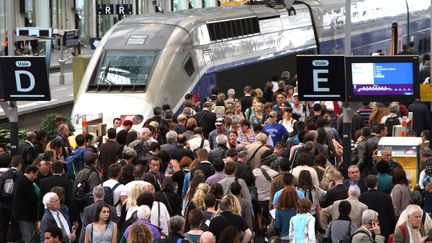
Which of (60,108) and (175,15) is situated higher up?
(175,15)

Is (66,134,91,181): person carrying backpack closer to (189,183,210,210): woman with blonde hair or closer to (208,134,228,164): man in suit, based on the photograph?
(208,134,228,164): man in suit

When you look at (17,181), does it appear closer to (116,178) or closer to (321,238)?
(116,178)

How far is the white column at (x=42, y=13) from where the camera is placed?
283ft

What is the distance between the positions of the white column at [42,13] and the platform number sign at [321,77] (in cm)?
6555

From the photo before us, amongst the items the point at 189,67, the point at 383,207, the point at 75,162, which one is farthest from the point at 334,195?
the point at 189,67

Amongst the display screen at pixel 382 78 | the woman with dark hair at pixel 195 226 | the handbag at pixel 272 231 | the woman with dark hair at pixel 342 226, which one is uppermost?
the display screen at pixel 382 78

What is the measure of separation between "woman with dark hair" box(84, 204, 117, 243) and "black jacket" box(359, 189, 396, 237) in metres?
3.19

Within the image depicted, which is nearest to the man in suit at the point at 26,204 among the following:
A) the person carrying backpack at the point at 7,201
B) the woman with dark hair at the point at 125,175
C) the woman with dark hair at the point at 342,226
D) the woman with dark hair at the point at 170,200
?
the person carrying backpack at the point at 7,201

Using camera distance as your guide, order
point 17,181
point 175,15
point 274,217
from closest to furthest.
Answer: point 274,217
point 17,181
point 175,15

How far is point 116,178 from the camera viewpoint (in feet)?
63.3

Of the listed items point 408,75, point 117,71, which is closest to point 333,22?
point 117,71

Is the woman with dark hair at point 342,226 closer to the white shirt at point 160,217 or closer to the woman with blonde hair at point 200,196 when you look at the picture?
the woman with blonde hair at point 200,196

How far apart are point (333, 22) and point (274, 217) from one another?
Answer: 27046 millimetres

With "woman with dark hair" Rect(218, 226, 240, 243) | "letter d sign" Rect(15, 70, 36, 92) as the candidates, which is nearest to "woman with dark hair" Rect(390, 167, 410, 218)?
"woman with dark hair" Rect(218, 226, 240, 243)
